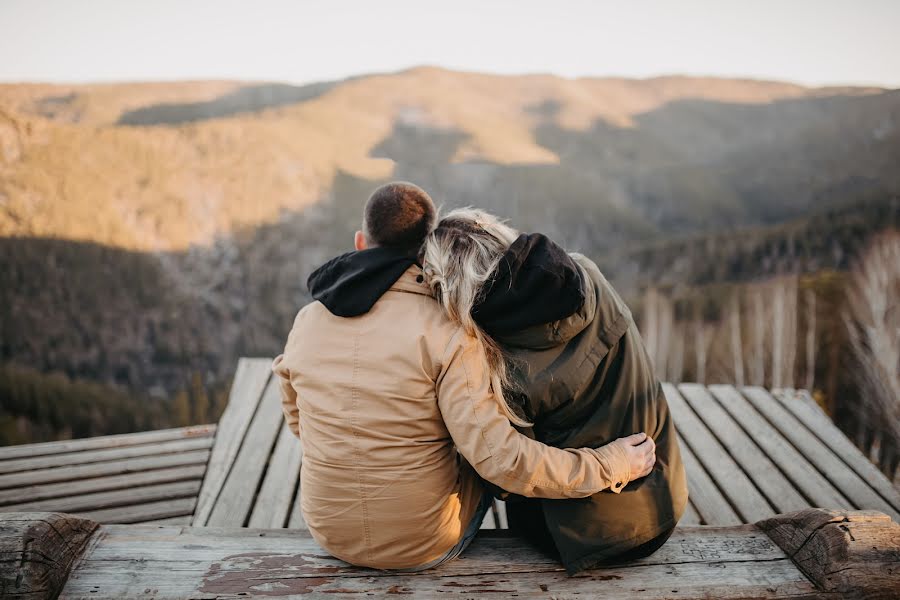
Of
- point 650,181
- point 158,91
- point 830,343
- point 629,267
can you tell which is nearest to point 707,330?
point 830,343

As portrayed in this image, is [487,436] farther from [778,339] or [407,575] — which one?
[778,339]

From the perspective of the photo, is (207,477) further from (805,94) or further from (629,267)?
(805,94)

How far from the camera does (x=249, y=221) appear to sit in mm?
8852

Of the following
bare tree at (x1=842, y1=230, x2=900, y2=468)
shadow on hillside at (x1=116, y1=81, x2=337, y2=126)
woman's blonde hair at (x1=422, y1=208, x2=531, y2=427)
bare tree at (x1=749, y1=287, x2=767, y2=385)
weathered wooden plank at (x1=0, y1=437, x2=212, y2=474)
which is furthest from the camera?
shadow on hillside at (x1=116, y1=81, x2=337, y2=126)

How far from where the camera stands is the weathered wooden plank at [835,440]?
2473 mm

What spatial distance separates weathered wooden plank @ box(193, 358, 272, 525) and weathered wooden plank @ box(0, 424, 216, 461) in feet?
0.39

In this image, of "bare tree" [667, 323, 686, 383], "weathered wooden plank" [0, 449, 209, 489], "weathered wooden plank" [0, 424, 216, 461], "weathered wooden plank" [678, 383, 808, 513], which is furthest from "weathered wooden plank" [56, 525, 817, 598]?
"bare tree" [667, 323, 686, 383]

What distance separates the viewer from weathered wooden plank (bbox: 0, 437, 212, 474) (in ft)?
8.61

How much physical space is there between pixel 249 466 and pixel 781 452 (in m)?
2.55

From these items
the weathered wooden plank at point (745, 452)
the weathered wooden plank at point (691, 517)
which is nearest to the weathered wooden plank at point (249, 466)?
the weathered wooden plank at point (691, 517)

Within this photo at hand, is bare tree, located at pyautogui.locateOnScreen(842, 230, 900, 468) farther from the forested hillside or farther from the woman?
the woman

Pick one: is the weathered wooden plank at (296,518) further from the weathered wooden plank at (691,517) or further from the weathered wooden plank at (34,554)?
the weathered wooden plank at (691,517)

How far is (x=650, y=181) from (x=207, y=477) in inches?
539

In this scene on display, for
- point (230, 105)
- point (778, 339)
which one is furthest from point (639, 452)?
point (230, 105)
